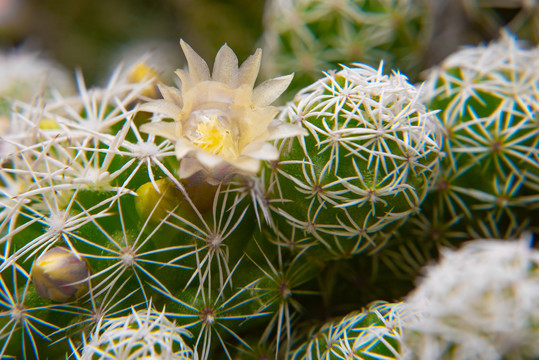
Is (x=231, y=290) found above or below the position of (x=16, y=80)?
below

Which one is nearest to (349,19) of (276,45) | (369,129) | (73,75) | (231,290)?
(276,45)

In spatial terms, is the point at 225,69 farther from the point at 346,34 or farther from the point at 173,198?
the point at 346,34

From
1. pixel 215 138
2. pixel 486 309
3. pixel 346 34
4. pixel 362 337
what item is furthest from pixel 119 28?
pixel 486 309

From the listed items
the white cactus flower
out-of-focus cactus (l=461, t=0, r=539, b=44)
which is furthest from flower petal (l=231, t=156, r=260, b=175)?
out-of-focus cactus (l=461, t=0, r=539, b=44)

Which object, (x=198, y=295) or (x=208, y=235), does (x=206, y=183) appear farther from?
(x=198, y=295)

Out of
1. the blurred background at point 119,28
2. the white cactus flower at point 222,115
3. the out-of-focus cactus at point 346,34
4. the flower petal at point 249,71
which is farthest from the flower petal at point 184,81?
the blurred background at point 119,28

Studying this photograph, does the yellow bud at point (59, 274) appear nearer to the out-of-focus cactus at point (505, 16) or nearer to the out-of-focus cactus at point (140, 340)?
the out-of-focus cactus at point (140, 340)

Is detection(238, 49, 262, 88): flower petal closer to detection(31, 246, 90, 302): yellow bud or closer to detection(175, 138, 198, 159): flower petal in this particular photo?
detection(175, 138, 198, 159): flower petal

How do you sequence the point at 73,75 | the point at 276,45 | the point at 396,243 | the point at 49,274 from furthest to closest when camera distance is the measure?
the point at 73,75 → the point at 276,45 → the point at 396,243 → the point at 49,274
